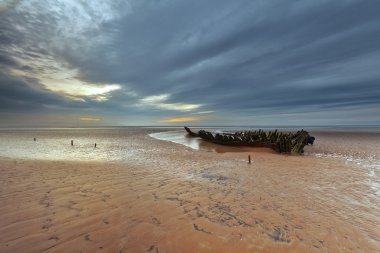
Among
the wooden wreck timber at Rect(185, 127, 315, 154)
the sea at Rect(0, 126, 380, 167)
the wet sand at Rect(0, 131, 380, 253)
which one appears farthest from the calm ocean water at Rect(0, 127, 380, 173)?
the wet sand at Rect(0, 131, 380, 253)

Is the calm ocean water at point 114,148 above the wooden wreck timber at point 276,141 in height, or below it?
below

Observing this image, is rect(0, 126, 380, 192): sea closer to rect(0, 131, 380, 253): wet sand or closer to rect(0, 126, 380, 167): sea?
rect(0, 126, 380, 167): sea

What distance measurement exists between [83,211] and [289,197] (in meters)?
6.27

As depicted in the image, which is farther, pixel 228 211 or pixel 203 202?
pixel 203 202

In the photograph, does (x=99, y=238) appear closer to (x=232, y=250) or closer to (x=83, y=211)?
(x=83, y=211)

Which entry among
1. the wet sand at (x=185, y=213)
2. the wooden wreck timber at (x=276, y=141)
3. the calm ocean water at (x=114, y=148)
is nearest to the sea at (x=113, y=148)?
the calm ocean water at (x=114, y=148)

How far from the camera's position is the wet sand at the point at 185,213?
393 cm

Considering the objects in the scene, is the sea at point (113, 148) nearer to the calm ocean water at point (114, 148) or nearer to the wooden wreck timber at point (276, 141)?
the calm ocean water at point (114, 148)

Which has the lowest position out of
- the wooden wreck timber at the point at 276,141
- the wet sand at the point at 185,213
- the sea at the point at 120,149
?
the wet sand at the point at 185,213

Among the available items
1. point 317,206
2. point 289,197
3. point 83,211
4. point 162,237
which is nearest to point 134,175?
point 83,211

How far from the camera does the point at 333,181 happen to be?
336 inches

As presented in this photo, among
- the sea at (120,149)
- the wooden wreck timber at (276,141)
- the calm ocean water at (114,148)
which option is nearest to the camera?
the sea at (120,149)

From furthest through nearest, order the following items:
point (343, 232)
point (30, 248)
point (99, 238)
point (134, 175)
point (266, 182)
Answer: point (134, 175)
point (266, 182)
point (343, 232)
point (99, 238)
point (30, 248)

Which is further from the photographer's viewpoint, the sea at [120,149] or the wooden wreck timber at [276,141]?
the wooden wreck timber at [276,141]
